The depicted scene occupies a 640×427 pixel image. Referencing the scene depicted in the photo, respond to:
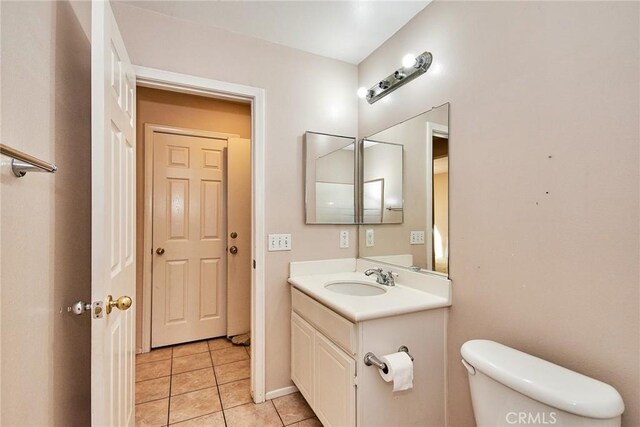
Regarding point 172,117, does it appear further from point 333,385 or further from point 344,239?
point 333,385

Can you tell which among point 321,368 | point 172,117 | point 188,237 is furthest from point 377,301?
point 172,117

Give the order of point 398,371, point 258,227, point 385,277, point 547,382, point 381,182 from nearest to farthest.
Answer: point 547,382, point 398,371, point 385,277, point 258,227, point 381,182

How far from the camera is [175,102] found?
273cm

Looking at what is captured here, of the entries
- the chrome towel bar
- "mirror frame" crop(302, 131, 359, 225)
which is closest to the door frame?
"mirror frame" crop(302, 131, 359, 225)

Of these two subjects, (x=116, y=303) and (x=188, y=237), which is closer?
(x=116, y=303)

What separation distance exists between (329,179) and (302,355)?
1.17m

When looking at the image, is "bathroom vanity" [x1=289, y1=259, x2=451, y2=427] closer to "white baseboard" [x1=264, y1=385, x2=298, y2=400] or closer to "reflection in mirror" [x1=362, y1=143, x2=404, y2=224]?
"white baseboard" [x1=264, y1=385, x2=298, y2=400]

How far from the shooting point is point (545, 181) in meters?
1.08

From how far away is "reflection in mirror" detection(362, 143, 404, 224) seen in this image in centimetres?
185

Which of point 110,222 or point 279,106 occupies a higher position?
point 279,106

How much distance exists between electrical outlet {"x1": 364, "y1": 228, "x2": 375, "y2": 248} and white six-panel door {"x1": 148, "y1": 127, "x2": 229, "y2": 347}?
1.52 m

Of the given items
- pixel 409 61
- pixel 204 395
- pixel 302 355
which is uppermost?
pixel 409 61

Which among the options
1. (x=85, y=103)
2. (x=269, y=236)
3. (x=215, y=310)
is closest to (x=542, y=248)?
(x=269, y=236)

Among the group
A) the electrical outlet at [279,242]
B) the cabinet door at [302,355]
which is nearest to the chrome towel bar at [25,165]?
the electrical outlet at [279,242]
